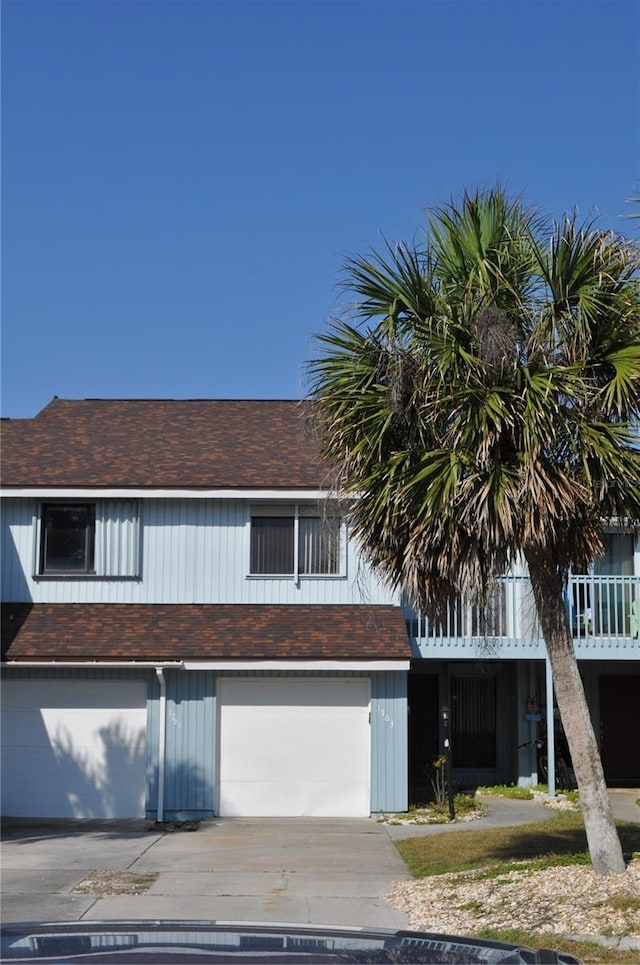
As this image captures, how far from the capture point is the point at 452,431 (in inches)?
440

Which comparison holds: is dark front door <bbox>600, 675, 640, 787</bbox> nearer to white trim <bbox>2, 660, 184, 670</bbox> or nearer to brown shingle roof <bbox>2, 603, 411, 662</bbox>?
brown shingle roof <bbox>2, 603, 411, 662</bbox>

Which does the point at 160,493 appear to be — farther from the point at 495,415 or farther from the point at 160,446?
the point at 495,415

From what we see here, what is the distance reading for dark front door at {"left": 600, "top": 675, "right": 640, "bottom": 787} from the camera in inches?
923

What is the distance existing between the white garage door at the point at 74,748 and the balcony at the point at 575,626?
5359 millimetres

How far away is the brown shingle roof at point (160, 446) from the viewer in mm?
20359

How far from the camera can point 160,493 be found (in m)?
20.1

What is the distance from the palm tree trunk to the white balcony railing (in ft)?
26.5

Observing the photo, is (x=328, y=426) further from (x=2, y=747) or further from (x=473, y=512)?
(x=2, y=747)

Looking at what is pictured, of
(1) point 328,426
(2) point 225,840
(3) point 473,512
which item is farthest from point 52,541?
(3) point 473,512

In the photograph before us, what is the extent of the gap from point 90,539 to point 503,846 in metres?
9.66

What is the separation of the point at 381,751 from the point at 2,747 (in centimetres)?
656

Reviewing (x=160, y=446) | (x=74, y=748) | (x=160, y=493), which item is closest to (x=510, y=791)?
(x=74, y=748)

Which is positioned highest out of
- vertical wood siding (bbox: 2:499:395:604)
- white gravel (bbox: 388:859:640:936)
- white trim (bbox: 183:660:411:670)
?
vertical wood siding (bbox: 2:499:395:604)

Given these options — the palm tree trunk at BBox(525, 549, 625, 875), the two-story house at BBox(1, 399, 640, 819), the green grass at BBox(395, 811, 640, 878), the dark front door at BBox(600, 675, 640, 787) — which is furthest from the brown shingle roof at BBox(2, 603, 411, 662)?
the palm tree trunk at BBox(525, 549, 625, 875)
